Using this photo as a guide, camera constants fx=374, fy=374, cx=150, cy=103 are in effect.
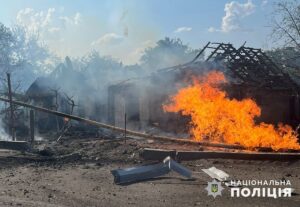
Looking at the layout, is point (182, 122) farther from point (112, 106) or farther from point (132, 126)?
point (112, 106)

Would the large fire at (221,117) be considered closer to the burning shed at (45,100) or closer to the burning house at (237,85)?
the burning house at (237,85)

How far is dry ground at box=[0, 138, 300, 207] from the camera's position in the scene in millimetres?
7895

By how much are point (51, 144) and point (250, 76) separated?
10462 millimetres

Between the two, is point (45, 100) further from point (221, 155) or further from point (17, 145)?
point (221, 155)

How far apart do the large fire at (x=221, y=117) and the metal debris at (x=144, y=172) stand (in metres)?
3.71

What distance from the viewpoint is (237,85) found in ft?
62.1

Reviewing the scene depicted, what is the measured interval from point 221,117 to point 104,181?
308 inches

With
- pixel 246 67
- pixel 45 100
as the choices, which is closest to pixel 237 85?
pixel 246 67

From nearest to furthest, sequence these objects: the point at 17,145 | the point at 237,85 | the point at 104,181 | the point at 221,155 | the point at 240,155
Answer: the point at 104,181, the point at 240,155, the point at 221,155, the point at 17,145, the point at 237,85

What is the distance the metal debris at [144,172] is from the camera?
31.5 feet

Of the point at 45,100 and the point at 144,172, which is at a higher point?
the point at 45,100

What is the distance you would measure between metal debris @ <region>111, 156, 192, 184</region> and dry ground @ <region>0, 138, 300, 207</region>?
22 centimetres

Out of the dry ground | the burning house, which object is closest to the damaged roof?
the burning house

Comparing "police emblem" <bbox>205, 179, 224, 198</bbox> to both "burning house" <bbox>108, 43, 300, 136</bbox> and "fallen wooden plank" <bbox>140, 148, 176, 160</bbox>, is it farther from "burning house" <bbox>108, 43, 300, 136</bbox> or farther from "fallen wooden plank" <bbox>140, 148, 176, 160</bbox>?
"burning house" <bbox>108, 43, 300, 136</bbox>
